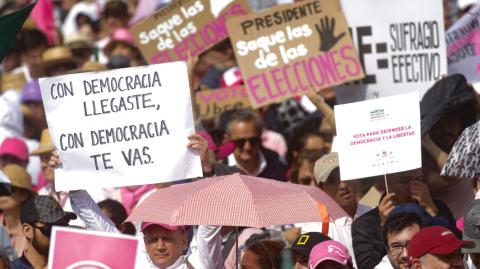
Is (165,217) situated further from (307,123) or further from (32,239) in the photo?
(307,123)

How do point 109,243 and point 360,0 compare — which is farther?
point 360,0

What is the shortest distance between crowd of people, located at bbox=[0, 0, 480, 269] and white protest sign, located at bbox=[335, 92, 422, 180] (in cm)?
20

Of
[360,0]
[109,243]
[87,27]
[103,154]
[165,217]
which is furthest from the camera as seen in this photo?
[87,27]

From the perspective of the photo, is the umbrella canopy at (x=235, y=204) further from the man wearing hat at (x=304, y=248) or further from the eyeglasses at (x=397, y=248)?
the eyeglasses at (x=397, y=248)

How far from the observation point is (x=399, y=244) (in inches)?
340

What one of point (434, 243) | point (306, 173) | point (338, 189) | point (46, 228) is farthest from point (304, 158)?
point (434, 243)

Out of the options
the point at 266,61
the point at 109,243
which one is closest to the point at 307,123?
the point at 266,61

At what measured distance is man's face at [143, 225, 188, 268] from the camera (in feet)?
29.5

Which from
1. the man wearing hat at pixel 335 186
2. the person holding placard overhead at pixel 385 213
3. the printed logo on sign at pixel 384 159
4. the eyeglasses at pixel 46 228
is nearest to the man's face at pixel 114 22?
the man wearing hat at pixel 335 186

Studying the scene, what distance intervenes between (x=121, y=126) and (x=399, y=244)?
1999 mm

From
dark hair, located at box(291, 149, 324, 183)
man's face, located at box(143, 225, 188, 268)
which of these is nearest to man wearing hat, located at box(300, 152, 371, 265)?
dark hair, located at box(291, 149, 324, 183)

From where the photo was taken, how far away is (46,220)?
9.47 metres

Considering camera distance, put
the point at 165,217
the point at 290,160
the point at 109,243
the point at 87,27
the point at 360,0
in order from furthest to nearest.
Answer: the point at 87,27 < the point at 290,160 < the point at 360,0 < the point at 165,217 < the point at 109,243

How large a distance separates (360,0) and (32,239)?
3674mm
